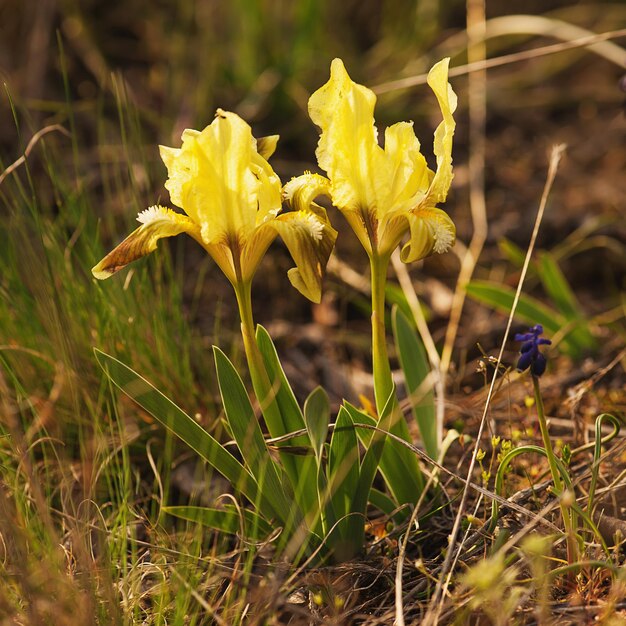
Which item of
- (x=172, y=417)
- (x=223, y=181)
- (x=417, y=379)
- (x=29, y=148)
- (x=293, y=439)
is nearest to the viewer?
(x=223, y=181)

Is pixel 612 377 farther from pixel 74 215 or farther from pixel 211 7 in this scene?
pixel 211 7

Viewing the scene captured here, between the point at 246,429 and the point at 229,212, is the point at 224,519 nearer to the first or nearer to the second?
the point at 246,429

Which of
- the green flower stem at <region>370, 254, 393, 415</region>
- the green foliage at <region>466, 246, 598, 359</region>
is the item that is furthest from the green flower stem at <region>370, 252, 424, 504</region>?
the green foliage at <region>466, 246, 598, 359</region>

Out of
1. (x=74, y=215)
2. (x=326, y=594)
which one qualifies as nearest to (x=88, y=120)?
(x=74, y=215)

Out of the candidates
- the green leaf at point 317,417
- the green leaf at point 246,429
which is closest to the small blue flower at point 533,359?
the green leaf at point 317,417

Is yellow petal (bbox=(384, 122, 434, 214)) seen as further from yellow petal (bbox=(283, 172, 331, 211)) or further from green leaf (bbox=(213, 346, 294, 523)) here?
green leaf (bbox=(213, 346, 294, 523))

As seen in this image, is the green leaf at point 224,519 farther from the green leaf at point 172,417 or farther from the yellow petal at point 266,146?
the yellow petal at point 266,146

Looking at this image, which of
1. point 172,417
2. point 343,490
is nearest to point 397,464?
point 343,490

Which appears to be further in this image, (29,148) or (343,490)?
(29,148)
